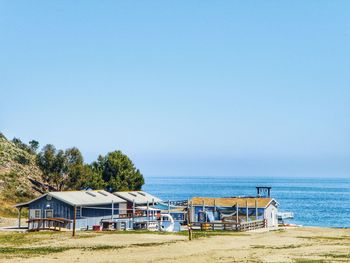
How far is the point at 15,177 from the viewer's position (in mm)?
109625

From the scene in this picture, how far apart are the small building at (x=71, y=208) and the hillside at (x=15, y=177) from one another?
71.9 ft

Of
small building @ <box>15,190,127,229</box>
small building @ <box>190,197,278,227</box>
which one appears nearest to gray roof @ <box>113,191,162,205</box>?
small building @ <box>15,190,127,229</box>

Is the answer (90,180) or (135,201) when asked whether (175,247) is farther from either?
(90,180)

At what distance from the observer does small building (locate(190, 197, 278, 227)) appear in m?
69.2

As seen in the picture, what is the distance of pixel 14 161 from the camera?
123000 millimetres

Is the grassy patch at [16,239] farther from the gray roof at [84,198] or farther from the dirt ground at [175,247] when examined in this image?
the gray roof at [84,198]

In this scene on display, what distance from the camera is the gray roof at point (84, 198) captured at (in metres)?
65.1

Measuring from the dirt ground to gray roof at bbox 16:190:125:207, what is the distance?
332 inches

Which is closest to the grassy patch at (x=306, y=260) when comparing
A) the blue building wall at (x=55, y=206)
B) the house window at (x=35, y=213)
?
the blue building wall at (x=55, y=206)

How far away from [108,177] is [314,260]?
7996 centimetres

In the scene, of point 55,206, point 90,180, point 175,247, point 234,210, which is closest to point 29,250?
point 175,247

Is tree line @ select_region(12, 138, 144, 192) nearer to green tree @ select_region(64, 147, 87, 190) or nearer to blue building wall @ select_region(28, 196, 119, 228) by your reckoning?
green tree @ select_region(64, 147, 87, 190)

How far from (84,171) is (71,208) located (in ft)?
135

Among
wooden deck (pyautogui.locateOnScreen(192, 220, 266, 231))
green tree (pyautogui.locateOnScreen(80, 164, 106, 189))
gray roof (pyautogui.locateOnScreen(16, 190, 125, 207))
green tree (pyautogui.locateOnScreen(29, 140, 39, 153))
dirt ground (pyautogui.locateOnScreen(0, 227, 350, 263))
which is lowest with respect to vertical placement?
dirt ground (pyautogui.locateOnScreen(0, 227, 350, 263))
